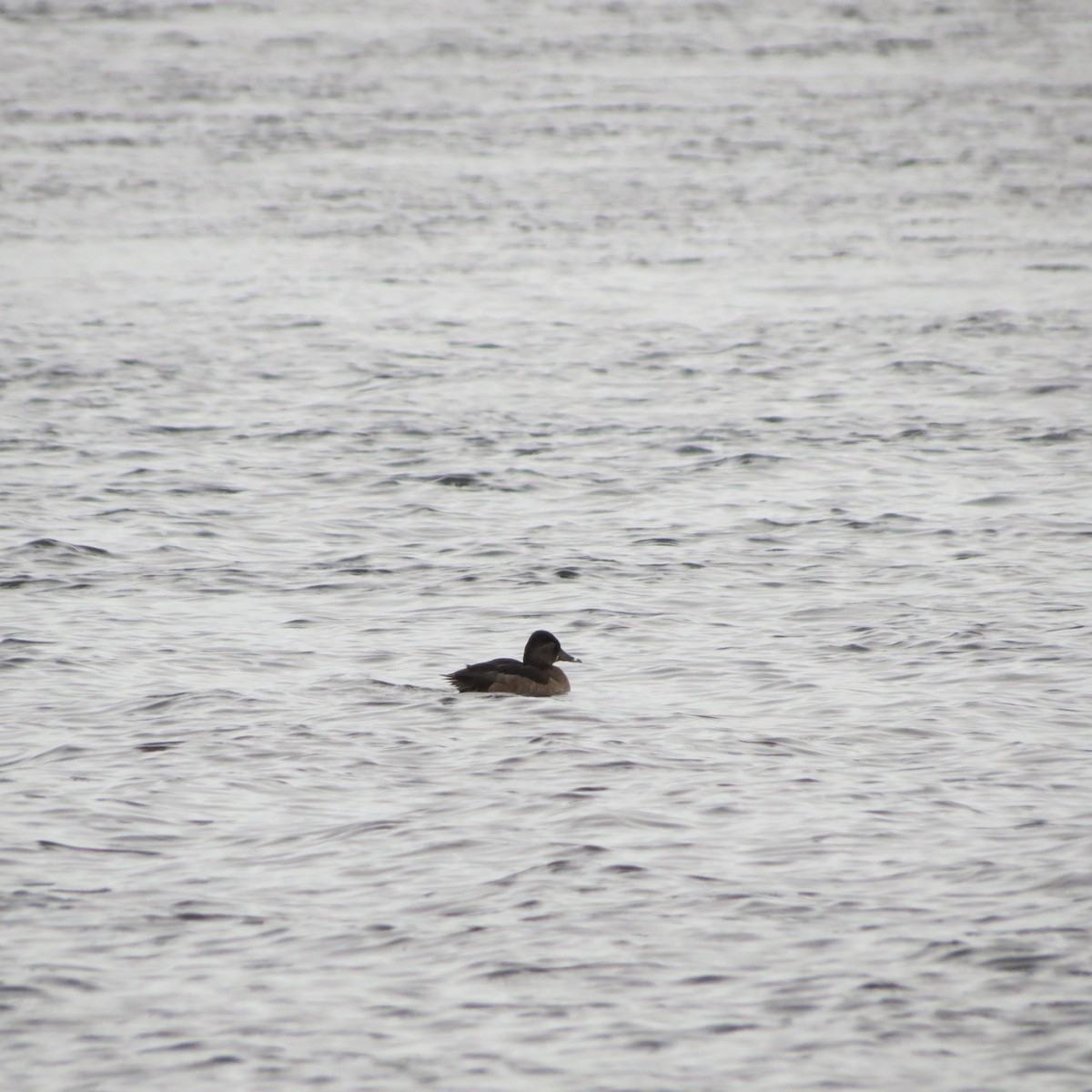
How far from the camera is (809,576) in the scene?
56.9ft

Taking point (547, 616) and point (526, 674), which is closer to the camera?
point (526, 674)

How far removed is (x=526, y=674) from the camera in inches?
529

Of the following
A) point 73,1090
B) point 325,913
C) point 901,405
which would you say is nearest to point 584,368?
point 901,405

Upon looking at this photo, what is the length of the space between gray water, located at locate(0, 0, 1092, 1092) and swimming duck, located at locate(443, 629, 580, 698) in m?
0.17

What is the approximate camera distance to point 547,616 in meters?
16.1

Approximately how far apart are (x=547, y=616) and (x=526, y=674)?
8.79ft

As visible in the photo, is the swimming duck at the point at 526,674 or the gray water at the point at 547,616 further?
the swimming duck at the point at 526,674

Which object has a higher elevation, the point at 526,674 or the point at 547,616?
the point at 526,674

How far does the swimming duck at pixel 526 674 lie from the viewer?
13.4 metres

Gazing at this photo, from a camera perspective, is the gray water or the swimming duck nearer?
the gray water

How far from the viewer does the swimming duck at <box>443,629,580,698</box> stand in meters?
13.4

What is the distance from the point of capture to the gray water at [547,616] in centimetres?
929

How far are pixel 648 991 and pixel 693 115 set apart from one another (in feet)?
131

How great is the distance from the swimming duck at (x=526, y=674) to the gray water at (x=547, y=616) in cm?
17
